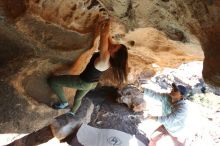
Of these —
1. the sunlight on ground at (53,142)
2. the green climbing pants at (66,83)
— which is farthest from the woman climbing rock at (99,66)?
the sunlight on ground at (53,142)

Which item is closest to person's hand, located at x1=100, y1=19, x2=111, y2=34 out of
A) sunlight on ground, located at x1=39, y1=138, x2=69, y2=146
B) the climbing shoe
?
the climbing shoe

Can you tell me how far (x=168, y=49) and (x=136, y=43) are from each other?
0.41 metres

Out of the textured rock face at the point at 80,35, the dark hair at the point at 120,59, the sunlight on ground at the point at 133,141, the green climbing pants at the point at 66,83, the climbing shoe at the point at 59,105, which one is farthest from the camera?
the sunlight on ground at the point at 133,141

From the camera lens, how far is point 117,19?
12.3 ft

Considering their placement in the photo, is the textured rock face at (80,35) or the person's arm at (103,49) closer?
the textured rock face at (80,35)

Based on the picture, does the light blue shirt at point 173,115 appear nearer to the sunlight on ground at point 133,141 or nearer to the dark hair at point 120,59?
the sunlight on ground at point 133,141

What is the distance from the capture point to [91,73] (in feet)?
14.6

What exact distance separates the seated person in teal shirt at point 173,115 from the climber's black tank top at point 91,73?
5.72ft

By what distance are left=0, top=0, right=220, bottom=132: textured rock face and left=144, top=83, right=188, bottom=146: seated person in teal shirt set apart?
2.76 ft

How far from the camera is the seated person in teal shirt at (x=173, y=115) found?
5.62 meters

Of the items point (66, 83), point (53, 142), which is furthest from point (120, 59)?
point (53, 142)

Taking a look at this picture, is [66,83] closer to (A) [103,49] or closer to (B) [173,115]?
(A) [103,49]

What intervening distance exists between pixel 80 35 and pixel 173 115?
2406 millimetres

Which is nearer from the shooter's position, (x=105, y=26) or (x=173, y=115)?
(x=105, y=26)
